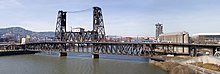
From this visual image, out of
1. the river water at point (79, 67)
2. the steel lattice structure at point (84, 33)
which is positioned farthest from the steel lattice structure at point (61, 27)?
the river water at point (79, 67)

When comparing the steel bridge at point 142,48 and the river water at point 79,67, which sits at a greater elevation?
the steel bridge at point 142,48

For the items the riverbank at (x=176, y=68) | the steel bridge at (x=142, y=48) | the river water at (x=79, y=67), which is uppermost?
the steel bridge at (x=142, y=48)

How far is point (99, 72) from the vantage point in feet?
144

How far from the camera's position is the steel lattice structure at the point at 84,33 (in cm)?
8381

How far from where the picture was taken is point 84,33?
91812mm

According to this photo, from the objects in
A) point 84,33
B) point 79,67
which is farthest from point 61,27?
point 79,67

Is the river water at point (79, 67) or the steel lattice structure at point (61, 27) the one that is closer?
the river water at point (79, 67)

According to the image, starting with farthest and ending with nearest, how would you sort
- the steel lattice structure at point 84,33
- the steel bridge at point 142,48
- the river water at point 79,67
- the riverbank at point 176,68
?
the steel lattice structure at point 84,33 → the steel bridge at point 142,48 → the river water at point 79,67 → the riverbank at point 176,68

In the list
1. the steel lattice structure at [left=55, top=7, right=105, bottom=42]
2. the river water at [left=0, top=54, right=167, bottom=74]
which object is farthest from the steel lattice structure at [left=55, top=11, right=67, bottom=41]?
the river water at [left=0, top=54, right=167, bottom=74]

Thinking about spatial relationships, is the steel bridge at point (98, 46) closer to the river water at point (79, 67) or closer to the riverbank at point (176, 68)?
the river water at point (79, 67)

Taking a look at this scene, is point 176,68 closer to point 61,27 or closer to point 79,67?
point 79,67

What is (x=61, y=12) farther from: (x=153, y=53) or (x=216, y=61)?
(x=216, y=61)

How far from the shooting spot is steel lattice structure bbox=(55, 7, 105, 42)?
8381cm

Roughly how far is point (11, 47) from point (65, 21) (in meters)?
27.5
